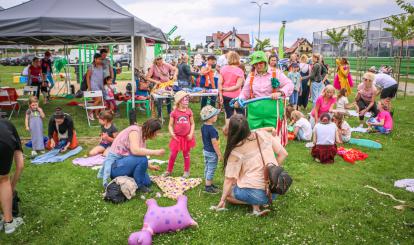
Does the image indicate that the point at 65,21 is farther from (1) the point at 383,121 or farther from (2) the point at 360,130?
(1) the point at 383,121

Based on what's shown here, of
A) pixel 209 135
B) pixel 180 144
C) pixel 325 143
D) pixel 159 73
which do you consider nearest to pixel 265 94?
pixel 209 135

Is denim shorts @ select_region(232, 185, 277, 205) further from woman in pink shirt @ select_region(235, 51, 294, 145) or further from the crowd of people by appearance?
woman in pink shirt @ select_region(235, 51, 294, 145)

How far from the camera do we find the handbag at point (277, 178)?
11.1ft

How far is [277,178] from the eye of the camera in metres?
3.41

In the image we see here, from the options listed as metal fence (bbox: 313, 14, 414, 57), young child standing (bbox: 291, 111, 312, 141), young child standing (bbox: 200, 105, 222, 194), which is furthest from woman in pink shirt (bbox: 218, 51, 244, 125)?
metal fence (bbox: 313, 14, 414, 57)

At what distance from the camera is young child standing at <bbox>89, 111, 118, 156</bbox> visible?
6.18 m

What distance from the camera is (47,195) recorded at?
4.62 meters

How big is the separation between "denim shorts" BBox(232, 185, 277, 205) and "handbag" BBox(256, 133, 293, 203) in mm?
168

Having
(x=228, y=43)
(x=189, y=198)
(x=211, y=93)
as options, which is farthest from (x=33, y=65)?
(x=228, y=43)

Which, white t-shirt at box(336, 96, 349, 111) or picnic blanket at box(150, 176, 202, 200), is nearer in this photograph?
picnic blanket at box(150, 176, 202, 200)

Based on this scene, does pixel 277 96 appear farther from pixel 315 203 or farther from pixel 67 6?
pixel 67 6

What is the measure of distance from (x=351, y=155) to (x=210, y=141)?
10.7ft

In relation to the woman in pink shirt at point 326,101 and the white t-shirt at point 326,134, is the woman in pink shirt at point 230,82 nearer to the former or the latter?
the white t-shirt at point 326,134

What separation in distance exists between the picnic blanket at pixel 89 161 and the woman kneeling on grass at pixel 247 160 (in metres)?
2.97
